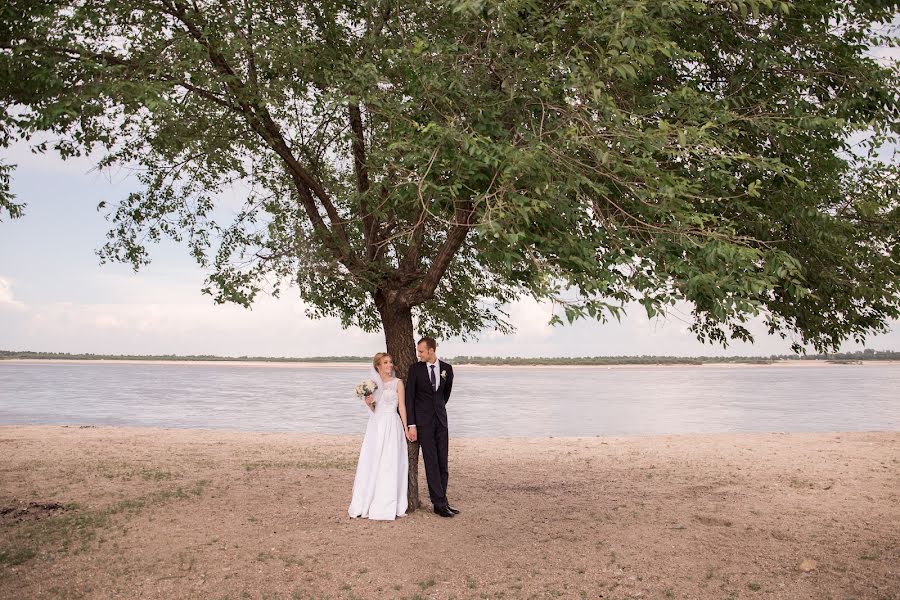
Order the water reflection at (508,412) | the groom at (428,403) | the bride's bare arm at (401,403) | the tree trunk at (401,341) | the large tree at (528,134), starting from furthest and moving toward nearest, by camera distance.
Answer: the water reflection at (508,412) → the tree trunk at (401,341) → the bride's bare arm at (401,403) → the groom at (428,403) → the large tree at (528,134)

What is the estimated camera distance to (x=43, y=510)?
417 inches

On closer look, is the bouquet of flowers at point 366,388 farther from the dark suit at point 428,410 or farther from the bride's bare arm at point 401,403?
the dark suit at point 428,410

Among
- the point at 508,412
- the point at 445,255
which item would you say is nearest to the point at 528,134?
the point at 445,255

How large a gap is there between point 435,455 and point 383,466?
684 mm

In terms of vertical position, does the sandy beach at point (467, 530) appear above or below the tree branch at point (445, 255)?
below

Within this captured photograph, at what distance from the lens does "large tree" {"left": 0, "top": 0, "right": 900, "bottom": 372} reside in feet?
23.2

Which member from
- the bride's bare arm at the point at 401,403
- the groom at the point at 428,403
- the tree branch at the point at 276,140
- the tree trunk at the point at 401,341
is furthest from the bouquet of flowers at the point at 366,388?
the tree branch at the point at 276,140

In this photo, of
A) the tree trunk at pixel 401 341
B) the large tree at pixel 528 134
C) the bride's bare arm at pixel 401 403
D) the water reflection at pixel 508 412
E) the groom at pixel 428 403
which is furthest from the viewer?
the water reflection at pixel 508 412

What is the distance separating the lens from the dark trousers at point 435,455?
33.0ft

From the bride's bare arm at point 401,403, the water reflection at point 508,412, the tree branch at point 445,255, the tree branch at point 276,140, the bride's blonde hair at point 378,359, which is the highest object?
the tree branch at point 276,140

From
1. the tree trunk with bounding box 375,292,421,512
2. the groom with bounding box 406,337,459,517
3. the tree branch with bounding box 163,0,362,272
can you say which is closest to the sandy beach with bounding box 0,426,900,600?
the tree trunk with bounding box 375,292,421,512

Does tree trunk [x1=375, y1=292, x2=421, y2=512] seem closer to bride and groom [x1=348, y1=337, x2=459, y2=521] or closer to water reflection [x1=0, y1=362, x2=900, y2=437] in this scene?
bride and groom [x1=348, y1=337, x2=459, y2=521]

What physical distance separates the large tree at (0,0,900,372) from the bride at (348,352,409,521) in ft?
2.02

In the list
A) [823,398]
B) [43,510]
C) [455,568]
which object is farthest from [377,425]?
[823,398]
